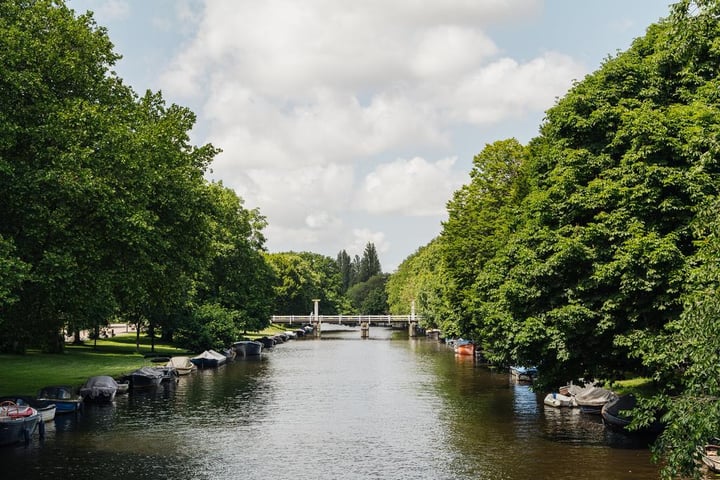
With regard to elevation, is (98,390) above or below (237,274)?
below

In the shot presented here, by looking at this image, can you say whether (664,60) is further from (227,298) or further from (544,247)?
(227,298)

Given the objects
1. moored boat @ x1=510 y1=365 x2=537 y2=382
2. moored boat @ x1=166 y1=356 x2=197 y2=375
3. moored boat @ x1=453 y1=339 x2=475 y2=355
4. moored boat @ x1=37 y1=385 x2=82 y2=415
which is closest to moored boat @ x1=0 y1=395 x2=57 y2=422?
moored boat @ x1=37 y1=385 x2=82 y2=415

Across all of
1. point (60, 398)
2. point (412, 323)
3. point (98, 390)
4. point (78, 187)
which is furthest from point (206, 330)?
point (412, 323)

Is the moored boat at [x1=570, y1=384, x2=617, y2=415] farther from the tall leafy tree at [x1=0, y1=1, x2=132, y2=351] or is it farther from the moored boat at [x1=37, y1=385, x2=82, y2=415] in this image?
the moored boat at [x1=37, y1=385, x2=82, y2=415]

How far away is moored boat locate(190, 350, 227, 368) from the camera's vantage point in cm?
7906

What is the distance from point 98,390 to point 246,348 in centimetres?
5063

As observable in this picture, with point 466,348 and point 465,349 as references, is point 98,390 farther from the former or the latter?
point 465,349

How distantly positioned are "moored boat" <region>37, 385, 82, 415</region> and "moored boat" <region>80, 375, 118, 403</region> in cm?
443

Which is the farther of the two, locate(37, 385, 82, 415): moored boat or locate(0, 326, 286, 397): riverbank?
locate(0, 326, 286, 397): riverbank

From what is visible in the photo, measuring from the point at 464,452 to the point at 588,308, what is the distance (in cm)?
903

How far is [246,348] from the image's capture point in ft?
329

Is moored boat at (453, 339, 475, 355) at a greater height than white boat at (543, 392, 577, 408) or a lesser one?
greater

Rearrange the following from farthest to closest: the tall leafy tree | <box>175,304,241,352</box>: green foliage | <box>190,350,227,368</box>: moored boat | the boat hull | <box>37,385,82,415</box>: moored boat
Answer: the boat hull → <box>175,304,241,352</box>: green foliage → <box>190,350,227,368</box>: moored boat → <box>37,385,82,415</box>: moored boat → the tall leafy tree

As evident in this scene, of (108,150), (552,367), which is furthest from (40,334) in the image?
(552,367)
